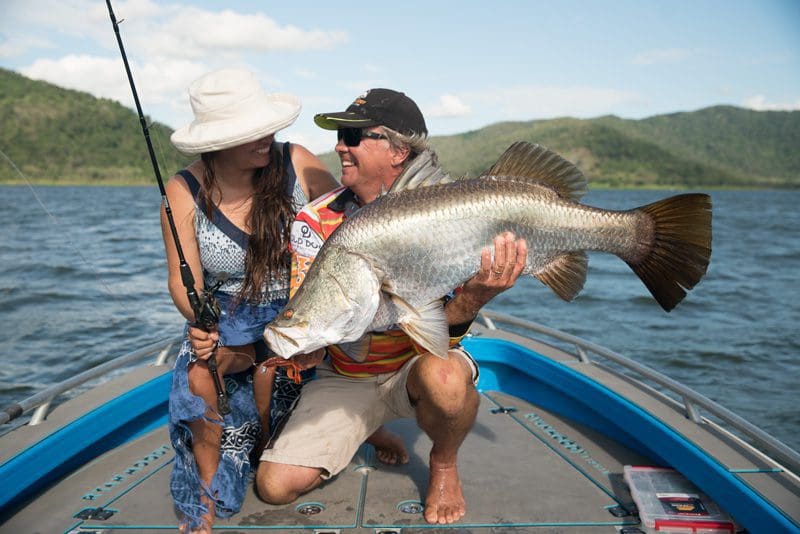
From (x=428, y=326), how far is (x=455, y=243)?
364 millimetres

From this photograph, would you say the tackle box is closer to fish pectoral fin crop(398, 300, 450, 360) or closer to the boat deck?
the boat deck

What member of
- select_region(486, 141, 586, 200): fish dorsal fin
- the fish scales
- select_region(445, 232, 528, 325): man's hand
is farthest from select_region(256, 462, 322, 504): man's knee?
select_region(486, 141, 586, 200): fish dorsal fin

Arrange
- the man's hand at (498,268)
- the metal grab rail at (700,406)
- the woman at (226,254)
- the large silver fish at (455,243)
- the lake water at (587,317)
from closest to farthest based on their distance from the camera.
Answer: the large silver fish at (455,243) → the man's hand at (498,268) → the metal grab rail at (700,406) → the woman at (226,254) → the lake water at (587,317)

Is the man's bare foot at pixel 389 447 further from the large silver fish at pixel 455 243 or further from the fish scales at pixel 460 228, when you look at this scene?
the fish scales at pixel 460 228

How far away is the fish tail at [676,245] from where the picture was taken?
8.32 ft

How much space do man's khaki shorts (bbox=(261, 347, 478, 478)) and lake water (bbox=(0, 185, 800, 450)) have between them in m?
2.18

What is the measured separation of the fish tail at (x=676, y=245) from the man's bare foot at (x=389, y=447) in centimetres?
163

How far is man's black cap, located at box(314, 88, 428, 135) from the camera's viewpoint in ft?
9.55

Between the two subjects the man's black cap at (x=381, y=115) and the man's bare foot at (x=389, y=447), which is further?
the man's bare foot at (x=389, y=447)

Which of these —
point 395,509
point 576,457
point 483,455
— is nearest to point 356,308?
point 395,509

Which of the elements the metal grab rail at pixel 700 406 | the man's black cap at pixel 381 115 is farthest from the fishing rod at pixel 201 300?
the metal grab rail at pixel 700 406

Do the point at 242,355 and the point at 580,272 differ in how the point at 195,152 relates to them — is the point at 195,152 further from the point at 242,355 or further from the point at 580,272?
the point at 580,272

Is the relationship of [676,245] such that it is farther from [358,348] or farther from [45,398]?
[45,398]

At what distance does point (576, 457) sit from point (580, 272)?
1.40 meters
